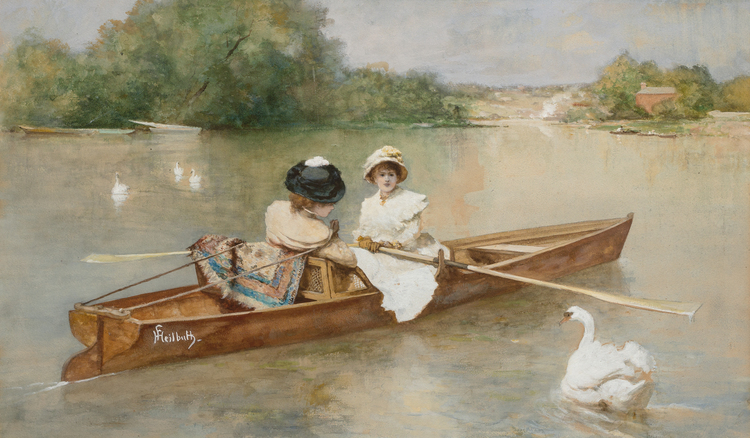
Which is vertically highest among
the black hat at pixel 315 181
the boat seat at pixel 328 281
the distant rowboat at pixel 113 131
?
the distant rowboat at pixel 113 131

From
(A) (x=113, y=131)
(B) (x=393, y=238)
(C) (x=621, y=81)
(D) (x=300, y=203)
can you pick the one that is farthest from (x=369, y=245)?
(A) (x=113, y=131)

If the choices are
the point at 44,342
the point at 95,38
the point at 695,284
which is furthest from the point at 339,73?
the point at 695,284

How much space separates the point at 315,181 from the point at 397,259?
0.94 m

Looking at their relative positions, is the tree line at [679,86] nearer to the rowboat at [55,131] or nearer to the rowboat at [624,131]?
the rowboat at [624,131]

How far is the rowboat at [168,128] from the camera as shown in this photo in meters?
5.40

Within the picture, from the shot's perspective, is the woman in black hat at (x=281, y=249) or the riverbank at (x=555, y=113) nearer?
the woman in black hat at (x=281, y=249)

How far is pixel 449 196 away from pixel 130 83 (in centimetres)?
336

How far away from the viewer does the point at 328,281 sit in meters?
3.81

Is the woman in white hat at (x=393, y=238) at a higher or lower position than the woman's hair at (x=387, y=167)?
lower

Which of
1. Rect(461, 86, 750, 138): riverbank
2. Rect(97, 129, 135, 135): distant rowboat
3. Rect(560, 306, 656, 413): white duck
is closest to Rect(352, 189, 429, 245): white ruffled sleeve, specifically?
Rect(461, 86, 750, 138): riverbank

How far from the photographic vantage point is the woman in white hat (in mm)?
3980

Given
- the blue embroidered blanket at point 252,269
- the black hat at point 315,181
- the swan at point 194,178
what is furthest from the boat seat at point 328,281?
the swan at point 194,178
